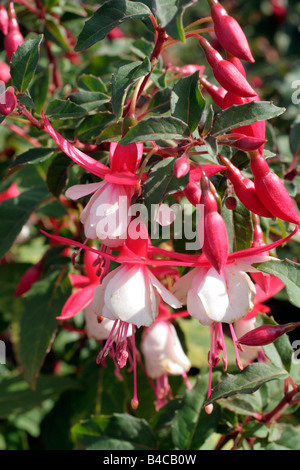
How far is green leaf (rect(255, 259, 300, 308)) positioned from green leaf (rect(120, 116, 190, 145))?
213mm

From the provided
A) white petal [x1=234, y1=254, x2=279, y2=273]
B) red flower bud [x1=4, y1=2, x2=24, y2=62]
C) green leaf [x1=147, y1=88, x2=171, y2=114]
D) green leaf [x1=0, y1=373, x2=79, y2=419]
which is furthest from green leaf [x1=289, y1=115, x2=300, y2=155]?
green leaf [x1=0, y1=373, x2=79, y2=419]

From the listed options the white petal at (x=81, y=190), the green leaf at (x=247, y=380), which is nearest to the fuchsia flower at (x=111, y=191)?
the white petal at (x=81, y=190)

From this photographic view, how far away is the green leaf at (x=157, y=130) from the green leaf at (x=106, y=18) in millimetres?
163

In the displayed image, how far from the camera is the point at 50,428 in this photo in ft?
4.41

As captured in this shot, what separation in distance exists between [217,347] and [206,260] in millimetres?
155

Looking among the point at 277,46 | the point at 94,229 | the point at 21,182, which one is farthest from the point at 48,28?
the point at 277,46

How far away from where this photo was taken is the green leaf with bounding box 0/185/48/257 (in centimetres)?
104

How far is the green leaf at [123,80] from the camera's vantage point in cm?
67

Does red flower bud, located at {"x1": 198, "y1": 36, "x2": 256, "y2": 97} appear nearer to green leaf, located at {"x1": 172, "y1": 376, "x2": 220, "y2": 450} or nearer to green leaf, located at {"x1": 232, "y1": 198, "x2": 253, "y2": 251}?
green leaf, located at {"x1": 232, "y1": 198, "x2": 253, "y2": 251}

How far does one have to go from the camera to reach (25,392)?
1347mm

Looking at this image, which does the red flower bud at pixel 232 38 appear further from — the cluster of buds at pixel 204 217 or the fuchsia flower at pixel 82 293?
the fuchsia flower at pixel 82 293

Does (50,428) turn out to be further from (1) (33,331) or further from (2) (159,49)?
(2) (159,49)

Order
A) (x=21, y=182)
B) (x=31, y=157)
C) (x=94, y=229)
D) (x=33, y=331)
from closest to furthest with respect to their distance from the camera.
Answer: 1. (x=94, y=229)
2. (x=31, y=157)
3. (x=33, y=331)
4. (x=21, y=182)
